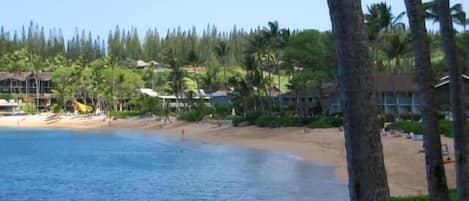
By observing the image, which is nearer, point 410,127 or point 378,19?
point 410,127

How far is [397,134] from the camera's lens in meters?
43.8

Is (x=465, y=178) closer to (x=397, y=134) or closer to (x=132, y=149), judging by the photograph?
(x=397, y=134)

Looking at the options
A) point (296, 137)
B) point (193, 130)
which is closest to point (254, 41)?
point (193, 130)

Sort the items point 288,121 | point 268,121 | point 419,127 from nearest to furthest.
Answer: point 419,127 → point 288,121 → point 268,121

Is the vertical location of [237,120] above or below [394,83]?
below

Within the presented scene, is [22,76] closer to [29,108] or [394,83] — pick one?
A: [29,108]

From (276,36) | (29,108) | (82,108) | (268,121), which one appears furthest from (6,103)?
(268,121)

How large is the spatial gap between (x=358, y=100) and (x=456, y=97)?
6.57 metres

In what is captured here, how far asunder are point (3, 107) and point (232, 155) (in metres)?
92.7

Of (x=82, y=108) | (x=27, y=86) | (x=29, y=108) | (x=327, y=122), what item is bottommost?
(x=327, y=122)

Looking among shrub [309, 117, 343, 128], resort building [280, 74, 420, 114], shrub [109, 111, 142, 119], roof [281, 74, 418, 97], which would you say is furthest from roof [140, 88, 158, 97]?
shrub [309, 117, 343, 128]

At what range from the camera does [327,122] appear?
188ft

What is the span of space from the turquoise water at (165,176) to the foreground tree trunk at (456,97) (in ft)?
34.3

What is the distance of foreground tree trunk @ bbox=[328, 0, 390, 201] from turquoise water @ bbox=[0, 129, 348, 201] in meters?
17.0
